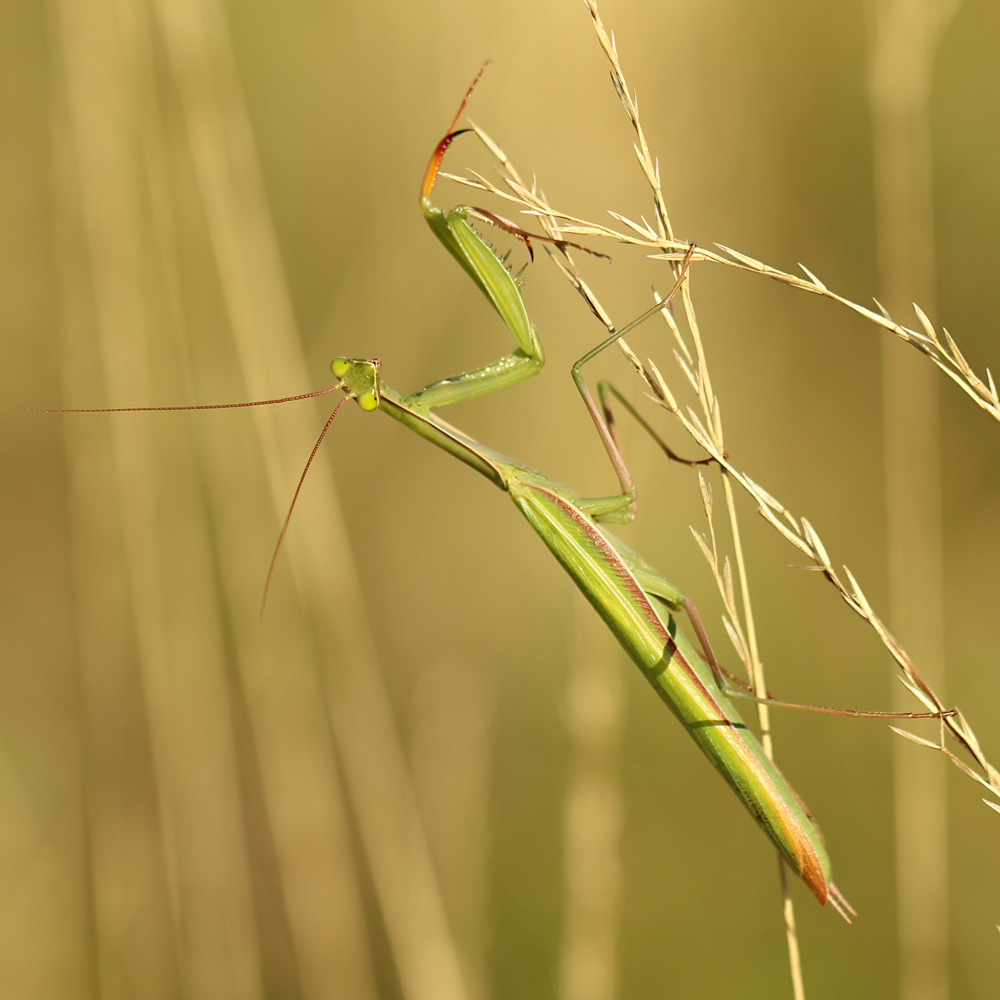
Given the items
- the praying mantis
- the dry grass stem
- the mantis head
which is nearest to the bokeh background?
the praying mantis

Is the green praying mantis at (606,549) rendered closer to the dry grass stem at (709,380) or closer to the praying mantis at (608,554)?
the praying mantis at (608,554)

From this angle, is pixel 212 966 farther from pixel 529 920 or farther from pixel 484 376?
pixel 484 376

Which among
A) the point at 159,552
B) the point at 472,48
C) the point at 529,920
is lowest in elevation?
the point at 529,920

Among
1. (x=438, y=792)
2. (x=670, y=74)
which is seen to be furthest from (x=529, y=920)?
(x=670, y=74)

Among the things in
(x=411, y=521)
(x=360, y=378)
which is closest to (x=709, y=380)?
(x=360, y=378)

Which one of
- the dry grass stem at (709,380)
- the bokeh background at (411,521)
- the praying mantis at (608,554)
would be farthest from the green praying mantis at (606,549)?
the bokeh background at (411,521)

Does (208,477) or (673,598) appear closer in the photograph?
(673,598)
